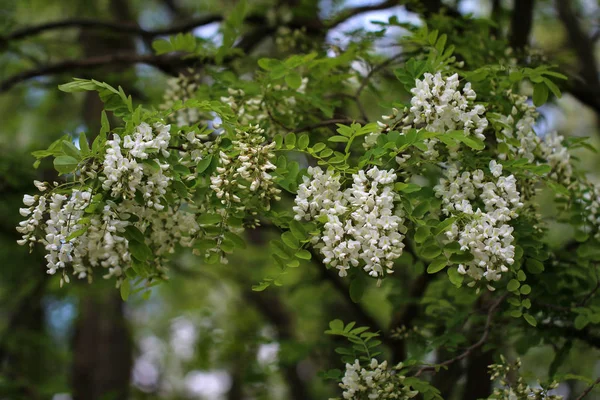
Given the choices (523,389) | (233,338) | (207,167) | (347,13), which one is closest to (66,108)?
(233,338)

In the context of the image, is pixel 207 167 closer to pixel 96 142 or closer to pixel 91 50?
pixel 96 142

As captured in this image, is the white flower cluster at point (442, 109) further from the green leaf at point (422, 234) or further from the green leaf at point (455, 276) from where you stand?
the green leaf at point (455, 276)

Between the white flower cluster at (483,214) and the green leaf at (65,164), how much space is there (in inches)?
61.1

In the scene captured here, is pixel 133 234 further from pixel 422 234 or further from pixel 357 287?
pixel 422 234

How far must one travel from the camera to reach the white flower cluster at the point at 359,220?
8.80 ft

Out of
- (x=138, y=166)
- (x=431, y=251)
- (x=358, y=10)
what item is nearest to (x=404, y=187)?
(x=431, y=251)

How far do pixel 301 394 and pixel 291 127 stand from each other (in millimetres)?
6052

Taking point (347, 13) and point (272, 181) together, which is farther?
point (347, 13)

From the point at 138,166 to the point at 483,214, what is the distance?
143 cm

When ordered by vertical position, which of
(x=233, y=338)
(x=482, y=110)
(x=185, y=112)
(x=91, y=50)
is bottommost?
(x=233, y=338)

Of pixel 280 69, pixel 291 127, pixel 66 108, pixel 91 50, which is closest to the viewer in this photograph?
pixel 280 69

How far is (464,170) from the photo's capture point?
306 centimetres

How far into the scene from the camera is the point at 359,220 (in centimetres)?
271

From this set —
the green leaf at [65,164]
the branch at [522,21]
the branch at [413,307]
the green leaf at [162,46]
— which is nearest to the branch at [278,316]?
the branch at [413,307]
